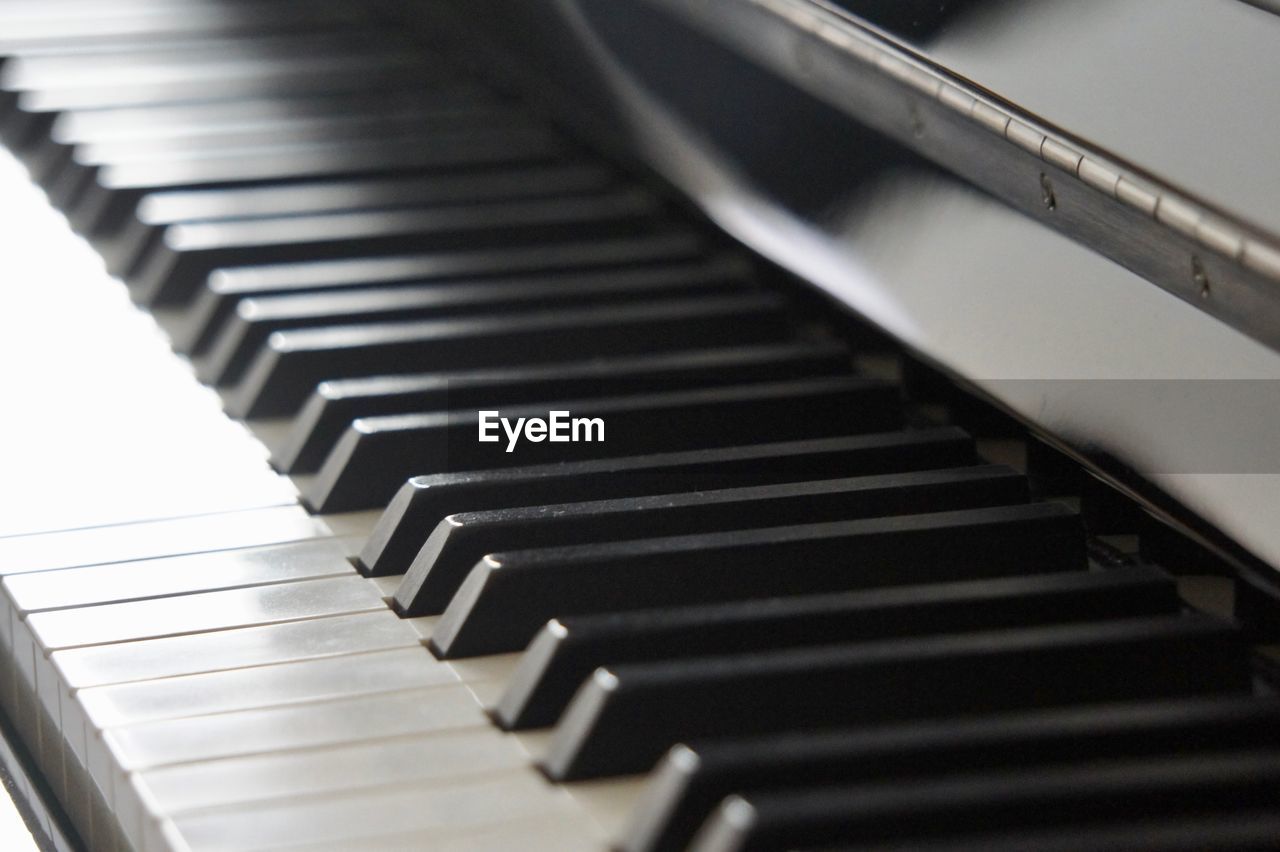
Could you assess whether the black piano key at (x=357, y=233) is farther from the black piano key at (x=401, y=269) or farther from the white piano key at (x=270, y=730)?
the white piano key at (x=270, y=730)

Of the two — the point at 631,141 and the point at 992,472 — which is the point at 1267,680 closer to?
the point at 992,472

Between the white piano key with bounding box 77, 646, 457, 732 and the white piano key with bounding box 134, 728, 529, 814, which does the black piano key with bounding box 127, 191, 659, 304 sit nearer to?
the white piano key with bounding box 77, 646, 457, 732

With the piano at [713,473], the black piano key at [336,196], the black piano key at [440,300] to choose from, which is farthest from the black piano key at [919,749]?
the black piano key at [336,196]

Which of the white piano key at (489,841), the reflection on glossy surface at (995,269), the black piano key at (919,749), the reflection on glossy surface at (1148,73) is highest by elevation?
the reflection on glossy surface at (1148,73)

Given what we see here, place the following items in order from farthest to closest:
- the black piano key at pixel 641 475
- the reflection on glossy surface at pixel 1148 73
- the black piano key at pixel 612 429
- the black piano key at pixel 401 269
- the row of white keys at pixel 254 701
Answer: the black piano key at pixel 401 269 → the black piano key at pixel 612 429 → the black piano key at pixel 641 475 → the reflection on glossy surface at pixel 1148 73 → the row of white keys at pixel 254 701

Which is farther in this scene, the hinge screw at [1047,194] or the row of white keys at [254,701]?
the hinge screw at [1047,194]

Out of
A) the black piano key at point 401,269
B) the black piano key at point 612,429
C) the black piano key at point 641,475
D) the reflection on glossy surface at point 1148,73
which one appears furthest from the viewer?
the black piano key at point 401,269

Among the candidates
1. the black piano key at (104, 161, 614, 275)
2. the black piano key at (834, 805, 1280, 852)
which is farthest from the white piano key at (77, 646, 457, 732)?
the black piano key at (104, 161, 614, 275)
